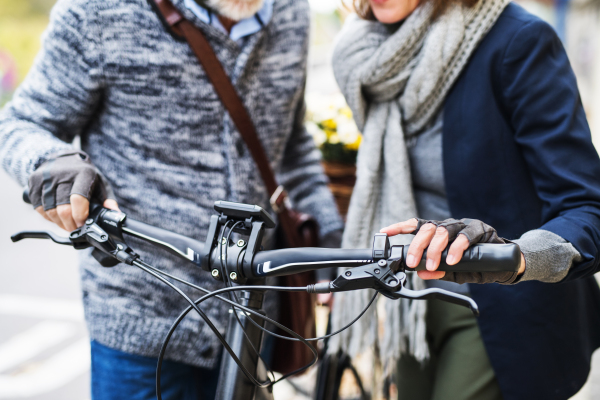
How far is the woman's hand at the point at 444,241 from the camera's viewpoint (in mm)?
1028

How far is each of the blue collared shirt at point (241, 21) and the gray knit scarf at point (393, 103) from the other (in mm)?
275

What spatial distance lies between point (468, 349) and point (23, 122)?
155cm

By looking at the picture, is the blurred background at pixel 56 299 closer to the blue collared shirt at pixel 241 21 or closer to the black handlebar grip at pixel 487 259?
the blue collared shirt at pixel 241 21

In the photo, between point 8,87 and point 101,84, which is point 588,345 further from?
point 8,87

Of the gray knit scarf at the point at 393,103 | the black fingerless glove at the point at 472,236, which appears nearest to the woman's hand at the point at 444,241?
the black fingerless glove at the point at 472,236

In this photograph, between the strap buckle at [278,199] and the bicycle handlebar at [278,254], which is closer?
the bicycle handlebar at [278,254]

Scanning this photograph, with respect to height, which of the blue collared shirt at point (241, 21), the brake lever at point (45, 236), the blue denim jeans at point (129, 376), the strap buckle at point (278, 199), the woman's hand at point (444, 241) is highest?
the blue collared shirt at point (241, 21)

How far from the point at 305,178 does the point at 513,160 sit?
96 cm

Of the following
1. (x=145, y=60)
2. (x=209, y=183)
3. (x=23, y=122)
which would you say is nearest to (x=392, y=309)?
(x=209, y=183)

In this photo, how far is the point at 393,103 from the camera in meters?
1.83

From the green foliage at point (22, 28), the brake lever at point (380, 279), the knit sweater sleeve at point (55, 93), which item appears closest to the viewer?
the brake lever at point (380, 279)

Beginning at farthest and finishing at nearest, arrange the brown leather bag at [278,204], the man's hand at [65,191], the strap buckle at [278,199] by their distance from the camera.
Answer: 1. the strap buckle at [278,199]
2. the brown leather bag at [278,204]
3. the man's hand at [65,191]

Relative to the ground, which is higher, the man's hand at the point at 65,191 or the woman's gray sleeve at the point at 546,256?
the man's hand at the point at 65,191

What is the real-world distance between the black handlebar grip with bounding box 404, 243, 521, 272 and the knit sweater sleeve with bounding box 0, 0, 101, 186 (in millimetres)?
1138
